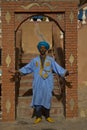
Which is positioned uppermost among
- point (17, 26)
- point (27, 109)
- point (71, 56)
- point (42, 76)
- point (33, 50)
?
point (17, 26)

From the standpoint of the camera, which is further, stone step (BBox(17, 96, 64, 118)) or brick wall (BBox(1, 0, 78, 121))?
stone step (BBox(17, 96, 64, 118))

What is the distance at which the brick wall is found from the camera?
33.5 feet

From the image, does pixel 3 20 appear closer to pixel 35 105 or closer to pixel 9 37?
pixel 9 37

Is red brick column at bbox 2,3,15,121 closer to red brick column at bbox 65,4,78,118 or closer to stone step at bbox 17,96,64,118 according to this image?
stone step at bbox 17,96,64,118

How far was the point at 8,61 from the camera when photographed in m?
10.2

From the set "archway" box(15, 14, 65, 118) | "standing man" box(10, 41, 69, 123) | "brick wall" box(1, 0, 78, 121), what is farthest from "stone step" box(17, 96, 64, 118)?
"standing man" box(10, 41, 69, 123)

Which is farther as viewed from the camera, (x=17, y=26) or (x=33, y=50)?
(x=33, y=50)

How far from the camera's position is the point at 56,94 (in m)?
11.5

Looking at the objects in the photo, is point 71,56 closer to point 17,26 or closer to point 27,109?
point 17,26

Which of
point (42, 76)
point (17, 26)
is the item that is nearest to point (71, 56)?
point (42, 76)

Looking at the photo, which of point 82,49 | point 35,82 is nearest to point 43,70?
point 35,82

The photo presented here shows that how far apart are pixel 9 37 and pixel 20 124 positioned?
72.3 inches

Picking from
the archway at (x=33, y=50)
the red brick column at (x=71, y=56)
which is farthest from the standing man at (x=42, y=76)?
the archway at (x=33, y=50)

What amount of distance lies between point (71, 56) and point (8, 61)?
52.7 inches
